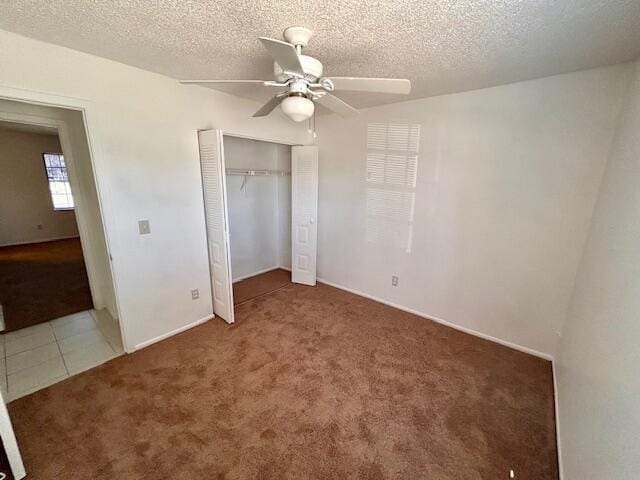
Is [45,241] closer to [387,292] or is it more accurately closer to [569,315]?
[387,292]

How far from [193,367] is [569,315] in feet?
10.7

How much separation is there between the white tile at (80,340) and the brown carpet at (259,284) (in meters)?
1.41

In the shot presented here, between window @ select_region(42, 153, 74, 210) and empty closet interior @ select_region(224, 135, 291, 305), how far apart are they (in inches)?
198

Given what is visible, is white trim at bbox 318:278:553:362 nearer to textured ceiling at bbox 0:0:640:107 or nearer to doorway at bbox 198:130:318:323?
doorway at bbox 198:130:318:323

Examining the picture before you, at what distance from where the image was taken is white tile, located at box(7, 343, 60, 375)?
2.25m

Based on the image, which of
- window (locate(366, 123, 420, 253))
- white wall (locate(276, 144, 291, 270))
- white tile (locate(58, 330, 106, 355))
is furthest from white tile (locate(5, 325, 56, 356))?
window (locate(366, 123, 420, 253))

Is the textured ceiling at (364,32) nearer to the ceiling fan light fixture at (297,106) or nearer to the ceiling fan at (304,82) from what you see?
the ceiling fan at (304,82)

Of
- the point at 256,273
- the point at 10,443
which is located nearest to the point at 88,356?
the point at 10,443

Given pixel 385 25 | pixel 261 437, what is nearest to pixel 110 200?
pixel 261 437

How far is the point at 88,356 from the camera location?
2406 millimetres

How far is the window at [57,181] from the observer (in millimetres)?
6164

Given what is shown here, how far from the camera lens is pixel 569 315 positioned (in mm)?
2180

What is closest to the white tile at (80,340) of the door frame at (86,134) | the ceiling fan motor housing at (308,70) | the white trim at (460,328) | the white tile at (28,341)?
the white tile at (28,341)

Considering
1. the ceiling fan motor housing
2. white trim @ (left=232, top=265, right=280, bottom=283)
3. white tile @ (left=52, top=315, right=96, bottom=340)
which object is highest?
the ceiling fan motor housing
